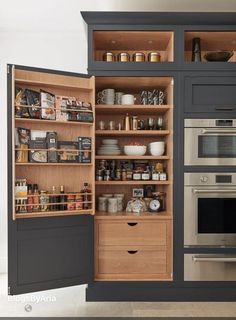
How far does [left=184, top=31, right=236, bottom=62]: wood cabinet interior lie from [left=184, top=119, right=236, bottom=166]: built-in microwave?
2.67ft

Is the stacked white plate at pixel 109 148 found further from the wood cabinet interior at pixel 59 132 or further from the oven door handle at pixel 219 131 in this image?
the oven door handle at pixel 219 131

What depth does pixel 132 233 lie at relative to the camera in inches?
108

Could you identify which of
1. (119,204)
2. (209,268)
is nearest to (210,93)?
(119,204)

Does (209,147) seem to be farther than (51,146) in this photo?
Yes

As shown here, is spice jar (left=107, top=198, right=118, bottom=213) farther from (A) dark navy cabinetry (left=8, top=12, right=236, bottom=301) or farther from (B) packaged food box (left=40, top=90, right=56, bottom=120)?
(B) packaged food box (left=40, top=90, right=56, bottom=120)

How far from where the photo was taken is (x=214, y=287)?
8.93 feet

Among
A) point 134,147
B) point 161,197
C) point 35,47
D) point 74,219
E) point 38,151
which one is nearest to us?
point 38,151

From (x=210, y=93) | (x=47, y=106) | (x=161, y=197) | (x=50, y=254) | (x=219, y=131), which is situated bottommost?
(x=50, y=254)

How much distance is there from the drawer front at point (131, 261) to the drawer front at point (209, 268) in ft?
0.72

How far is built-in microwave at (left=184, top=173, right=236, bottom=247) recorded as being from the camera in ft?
8.82

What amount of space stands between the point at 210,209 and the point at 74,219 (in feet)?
4.11

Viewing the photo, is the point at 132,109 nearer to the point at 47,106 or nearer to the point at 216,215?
the point at 47,106

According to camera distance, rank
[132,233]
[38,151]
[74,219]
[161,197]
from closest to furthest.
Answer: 1. [38,151]
2. [74,219]
3. [132,233]
4. [161,197]

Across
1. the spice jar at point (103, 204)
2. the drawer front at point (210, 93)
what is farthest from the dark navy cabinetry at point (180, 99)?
the spice jar at point (103, 204)
